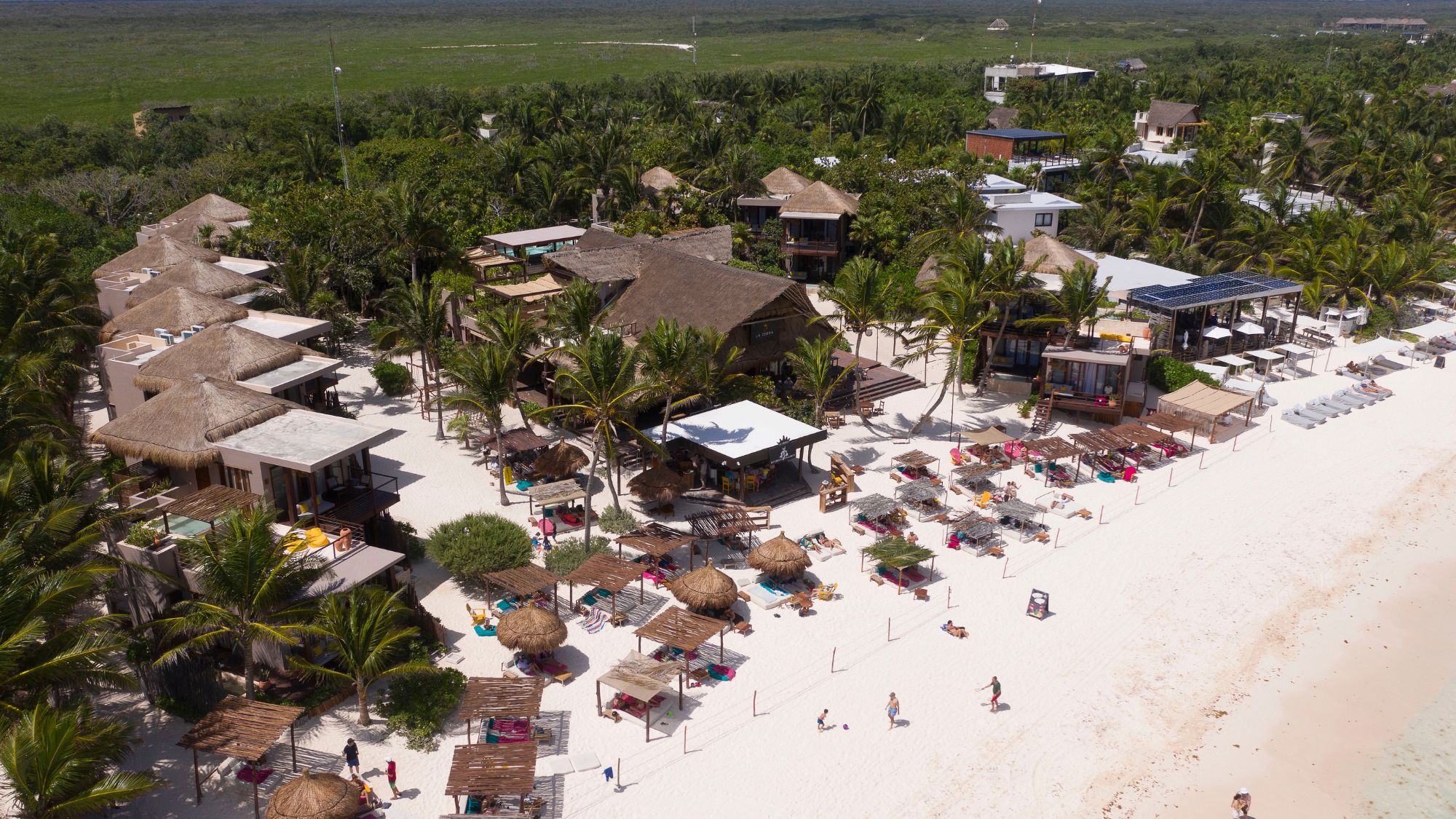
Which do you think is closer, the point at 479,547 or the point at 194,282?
the point at 479,547

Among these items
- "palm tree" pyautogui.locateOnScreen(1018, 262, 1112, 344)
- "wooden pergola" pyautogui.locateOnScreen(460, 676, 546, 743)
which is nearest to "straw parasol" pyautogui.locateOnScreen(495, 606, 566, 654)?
"wooden pergola" pyautogui.locateOnScreen(460, 676, 546, 743)

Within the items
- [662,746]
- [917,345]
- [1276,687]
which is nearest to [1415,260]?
[917,345]

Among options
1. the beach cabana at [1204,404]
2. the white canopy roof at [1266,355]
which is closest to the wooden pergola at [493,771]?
the beach cabana at [1204,404]

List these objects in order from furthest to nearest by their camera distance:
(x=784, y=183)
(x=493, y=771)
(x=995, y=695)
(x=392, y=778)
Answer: (x=784, y=183) → (x=995, y=695) → (x=392, y=778) → (x=493, y=771)

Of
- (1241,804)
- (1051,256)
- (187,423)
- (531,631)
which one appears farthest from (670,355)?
(1051,256)

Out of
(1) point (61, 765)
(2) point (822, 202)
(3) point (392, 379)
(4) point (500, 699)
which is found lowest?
(4) point (500, 699)

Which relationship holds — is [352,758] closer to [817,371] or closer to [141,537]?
[141,537]

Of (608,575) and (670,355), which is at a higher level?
(670,355)

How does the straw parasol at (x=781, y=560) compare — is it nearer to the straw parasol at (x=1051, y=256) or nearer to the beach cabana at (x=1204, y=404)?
the beach cabana at (x=1204, y=404)
